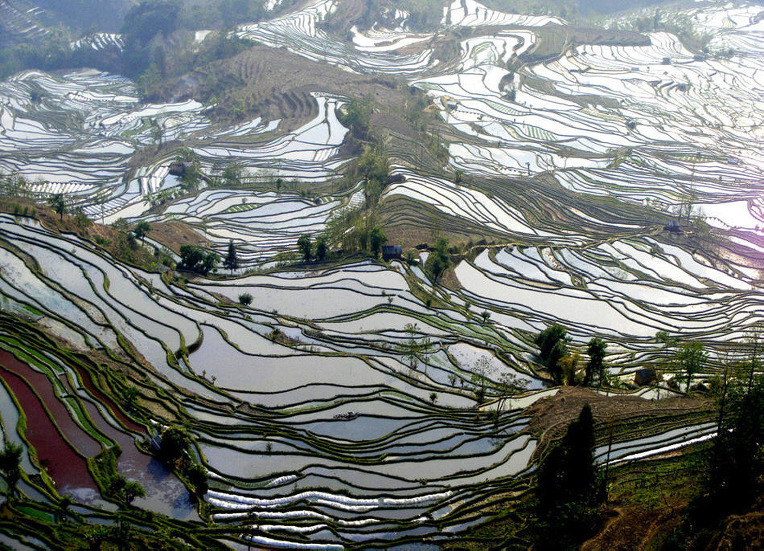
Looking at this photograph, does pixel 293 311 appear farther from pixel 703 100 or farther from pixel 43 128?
pixel 703 100

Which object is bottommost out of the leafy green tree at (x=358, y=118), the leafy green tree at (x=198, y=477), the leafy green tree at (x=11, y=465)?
the leafy green tree at (x=198, y=477)

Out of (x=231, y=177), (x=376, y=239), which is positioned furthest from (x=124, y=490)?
(x=231, y=177)

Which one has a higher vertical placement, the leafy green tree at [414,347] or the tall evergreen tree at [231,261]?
the leafy green tree at [414,347]

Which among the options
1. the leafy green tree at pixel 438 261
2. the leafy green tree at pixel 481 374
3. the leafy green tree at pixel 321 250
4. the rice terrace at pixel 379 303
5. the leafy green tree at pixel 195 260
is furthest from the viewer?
the leafy green tree at pixel 321 250

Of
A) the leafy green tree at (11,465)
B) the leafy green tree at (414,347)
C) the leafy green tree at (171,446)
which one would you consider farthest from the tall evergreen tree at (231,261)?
the leafy green tree at (11,465)

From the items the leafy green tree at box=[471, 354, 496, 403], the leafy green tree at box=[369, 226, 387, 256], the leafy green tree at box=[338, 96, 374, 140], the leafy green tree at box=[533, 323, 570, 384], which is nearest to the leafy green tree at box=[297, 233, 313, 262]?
the leafy green tree at box=[369, 226, 387, 256]

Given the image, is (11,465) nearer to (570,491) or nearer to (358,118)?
(570,491)

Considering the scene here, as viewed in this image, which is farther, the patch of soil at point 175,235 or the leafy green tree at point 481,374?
the patch of soil at point 175,235

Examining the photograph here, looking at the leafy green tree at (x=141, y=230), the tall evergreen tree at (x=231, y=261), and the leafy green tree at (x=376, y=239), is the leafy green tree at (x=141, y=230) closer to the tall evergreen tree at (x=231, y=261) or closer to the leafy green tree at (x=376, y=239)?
the tall evergreen tree at (x=231, y=261)
